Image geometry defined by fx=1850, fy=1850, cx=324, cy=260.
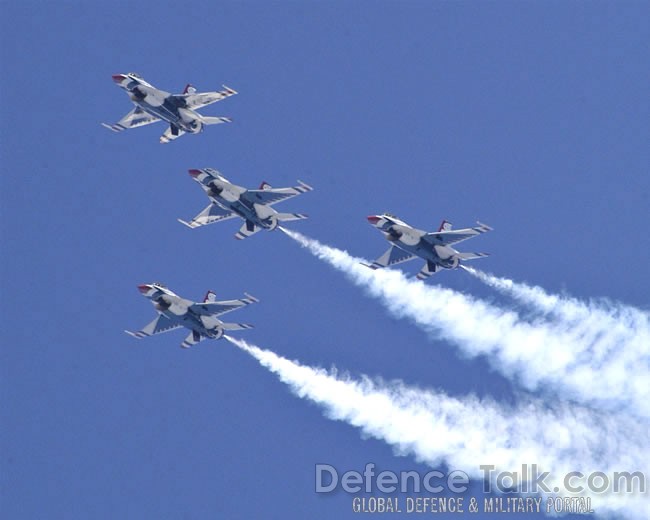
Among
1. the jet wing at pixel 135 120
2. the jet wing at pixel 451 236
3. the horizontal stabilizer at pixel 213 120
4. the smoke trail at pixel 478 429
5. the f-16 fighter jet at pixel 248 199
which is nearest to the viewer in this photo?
the smoke trail at pixel 478 429

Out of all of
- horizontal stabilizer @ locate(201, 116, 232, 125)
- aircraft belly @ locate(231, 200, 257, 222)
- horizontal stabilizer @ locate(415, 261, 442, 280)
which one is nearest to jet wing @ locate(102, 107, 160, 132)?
horizontal stabilizer @ locate(201, 116, 232, 125)

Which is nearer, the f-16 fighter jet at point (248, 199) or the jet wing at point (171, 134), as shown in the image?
the f-16 fighter jet at point (248, 199)

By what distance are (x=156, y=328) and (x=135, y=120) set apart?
53.3 feet

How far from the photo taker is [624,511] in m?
108

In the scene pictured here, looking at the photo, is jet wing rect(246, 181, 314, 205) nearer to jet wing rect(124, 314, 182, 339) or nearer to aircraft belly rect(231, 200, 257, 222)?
aircraft belly rect(231, 200, 257, 222)

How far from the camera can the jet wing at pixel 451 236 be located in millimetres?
114000

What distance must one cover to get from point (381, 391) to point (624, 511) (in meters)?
17.5

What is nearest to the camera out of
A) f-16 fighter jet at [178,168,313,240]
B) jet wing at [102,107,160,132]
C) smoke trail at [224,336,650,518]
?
smoke trail at [224,336,650,518]

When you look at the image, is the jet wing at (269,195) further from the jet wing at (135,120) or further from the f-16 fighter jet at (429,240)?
the jet wing at (135,120)

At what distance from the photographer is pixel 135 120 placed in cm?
12588

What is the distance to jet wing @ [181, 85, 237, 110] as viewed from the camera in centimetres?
12119

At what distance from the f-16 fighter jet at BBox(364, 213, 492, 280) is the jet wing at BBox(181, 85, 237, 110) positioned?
14.2 meters

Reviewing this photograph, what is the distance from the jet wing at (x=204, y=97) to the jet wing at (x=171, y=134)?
70.5 inches

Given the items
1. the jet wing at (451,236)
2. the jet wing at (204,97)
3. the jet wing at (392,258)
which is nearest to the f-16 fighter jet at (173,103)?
the jet wing at (204,97)
